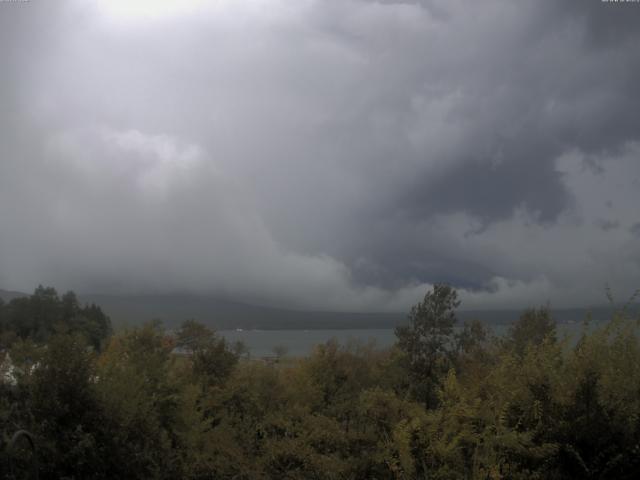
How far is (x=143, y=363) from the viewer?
1323 cm

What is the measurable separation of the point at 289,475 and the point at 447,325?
1203 cm

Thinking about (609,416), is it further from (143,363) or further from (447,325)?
(447,325)

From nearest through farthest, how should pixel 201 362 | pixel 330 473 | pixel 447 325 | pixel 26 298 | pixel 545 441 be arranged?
pixel 545 441 < pixel 330 473 < pixel 447 325 < pixel 201 362 < pixel 26 298

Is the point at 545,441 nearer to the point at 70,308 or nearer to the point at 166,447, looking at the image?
the point at 166,447

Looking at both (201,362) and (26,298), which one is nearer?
(201,362)

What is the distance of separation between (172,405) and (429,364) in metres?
11.7

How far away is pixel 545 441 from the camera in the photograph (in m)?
10.7

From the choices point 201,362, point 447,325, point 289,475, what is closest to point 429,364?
point 447,325

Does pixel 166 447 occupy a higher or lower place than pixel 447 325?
lower

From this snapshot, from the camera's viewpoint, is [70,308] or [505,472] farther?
[70,308]

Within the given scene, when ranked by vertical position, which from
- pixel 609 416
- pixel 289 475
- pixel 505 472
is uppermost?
pixel 609 416

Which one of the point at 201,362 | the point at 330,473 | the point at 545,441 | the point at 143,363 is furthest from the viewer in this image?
the point at 201,362

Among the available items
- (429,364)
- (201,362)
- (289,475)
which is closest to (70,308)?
(201,362)

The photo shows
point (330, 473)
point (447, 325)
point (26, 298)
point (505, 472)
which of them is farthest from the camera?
point (26, 298)
